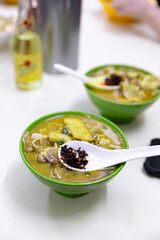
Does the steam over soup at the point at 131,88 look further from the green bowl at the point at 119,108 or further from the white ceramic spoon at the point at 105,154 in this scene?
the white ceramic spoon at the point at 105,154

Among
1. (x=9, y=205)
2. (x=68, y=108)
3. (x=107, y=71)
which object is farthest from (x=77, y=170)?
(x=107, y=71)

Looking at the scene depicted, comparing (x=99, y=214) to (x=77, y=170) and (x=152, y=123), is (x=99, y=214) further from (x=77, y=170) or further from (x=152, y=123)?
(x=152, y=123)

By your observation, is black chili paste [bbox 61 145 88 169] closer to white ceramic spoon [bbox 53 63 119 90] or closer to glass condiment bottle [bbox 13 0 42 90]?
white ceramic spoon [bbox 53 63 119 90]

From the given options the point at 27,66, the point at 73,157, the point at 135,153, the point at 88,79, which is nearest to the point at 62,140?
the point at 73,157

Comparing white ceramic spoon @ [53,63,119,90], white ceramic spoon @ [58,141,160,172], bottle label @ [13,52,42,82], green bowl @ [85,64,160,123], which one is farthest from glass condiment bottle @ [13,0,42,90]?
white ceramic spoon @ [58,141,160,172]

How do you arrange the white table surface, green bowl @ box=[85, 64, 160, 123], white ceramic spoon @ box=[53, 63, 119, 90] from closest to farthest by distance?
the white table surface, green bowl @ box=[85, 64, 160, 123], white ceramic spoon @ box=[53, 63, 119, 90]

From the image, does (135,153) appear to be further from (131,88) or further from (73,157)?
(131,88)
